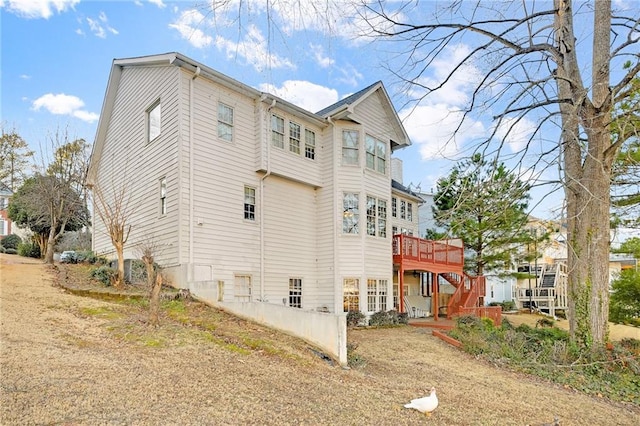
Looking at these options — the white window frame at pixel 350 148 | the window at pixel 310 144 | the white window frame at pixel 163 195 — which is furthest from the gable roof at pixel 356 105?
the white window frame at pixel 163 195

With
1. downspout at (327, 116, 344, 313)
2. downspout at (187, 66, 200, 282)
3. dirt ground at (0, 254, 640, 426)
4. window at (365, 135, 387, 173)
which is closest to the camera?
dirt ground at (0, 254, 640, 426)

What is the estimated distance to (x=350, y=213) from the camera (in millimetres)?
16750

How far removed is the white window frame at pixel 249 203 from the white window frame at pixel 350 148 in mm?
4132

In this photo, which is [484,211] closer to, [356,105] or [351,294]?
[351,294]

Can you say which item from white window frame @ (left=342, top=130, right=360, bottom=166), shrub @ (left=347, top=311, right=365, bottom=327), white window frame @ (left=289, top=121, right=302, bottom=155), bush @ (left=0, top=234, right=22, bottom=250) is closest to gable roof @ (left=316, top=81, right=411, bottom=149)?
white window frame @ (left=342, top=130, right=360, bottom=166)

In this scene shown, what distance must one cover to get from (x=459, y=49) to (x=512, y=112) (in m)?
1.87

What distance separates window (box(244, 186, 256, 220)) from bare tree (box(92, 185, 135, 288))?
3.69 meters

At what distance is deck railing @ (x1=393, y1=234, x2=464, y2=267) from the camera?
18688 millimetres

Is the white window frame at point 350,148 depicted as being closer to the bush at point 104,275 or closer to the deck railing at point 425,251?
the deck railing at point 425,251

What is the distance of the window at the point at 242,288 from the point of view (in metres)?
13.8

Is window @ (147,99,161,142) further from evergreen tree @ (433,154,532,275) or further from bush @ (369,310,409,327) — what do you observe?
bush @ (369,310,409,327)

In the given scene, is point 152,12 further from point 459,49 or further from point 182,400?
point 459,49

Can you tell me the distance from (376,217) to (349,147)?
304 centimetres

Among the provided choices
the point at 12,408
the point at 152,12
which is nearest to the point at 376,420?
the point at 12,408
